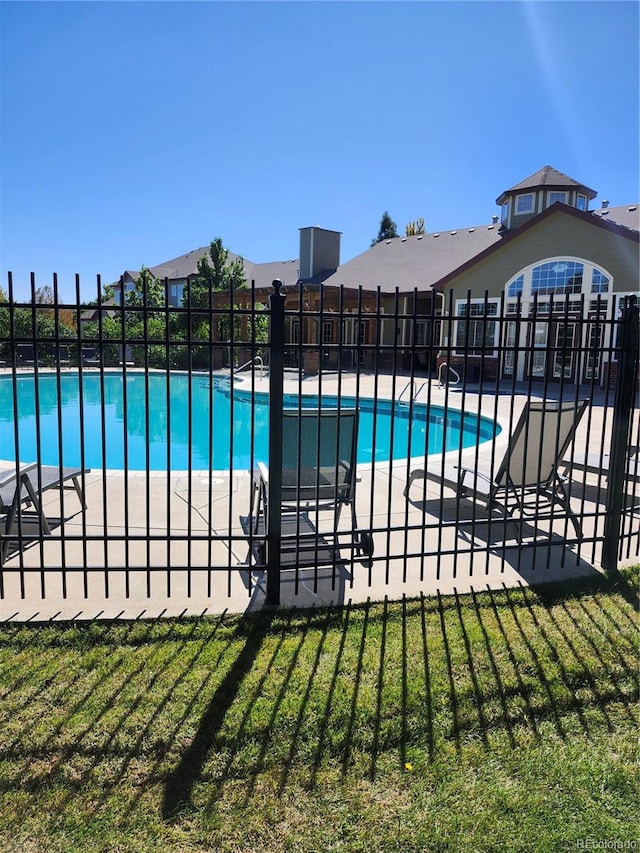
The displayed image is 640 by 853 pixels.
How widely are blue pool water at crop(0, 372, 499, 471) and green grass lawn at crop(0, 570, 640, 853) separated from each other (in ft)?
11.6

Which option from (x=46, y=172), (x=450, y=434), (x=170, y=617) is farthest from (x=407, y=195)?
(x=170, y=617)

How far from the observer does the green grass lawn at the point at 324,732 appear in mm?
2000

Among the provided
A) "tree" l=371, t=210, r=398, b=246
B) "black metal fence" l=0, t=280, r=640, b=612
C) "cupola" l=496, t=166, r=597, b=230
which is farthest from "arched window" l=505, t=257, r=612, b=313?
"tree" l=371, t=210, r=398, b=246

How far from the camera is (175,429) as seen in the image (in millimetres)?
13898

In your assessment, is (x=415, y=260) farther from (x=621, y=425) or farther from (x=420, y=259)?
(x=621, y=425)

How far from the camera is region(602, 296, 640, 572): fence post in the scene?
3.89m

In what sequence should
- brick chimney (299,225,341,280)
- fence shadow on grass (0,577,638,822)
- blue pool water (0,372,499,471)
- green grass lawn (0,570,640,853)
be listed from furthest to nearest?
brick chimney (299,225,341,280)
blue pool water (0,372,499,471)
fence shadow on grass (0,577,638,822)
green grass lawn (0,570,640,853)

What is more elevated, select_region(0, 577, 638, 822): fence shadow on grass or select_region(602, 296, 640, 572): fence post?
select_region(602, 296, 640, 572): fence post

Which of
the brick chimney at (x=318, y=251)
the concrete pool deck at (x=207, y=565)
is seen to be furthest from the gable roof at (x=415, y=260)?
the concrete pool deck at (x=207, y=565)

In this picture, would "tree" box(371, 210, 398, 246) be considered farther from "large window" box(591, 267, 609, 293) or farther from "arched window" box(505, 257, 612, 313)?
"large window" box(591, 267, 609, 293)

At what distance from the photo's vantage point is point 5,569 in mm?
3311

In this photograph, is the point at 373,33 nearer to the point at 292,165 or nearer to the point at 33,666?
the point at 33,666

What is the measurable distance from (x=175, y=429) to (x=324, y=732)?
12041 millimetres

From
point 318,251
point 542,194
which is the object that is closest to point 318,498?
point 542,194
